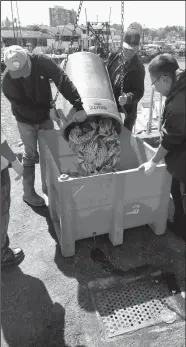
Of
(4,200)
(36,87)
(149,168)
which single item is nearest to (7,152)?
(4,200)

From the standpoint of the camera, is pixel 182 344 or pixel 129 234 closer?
pixel 182 344

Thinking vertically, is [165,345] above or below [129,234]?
below

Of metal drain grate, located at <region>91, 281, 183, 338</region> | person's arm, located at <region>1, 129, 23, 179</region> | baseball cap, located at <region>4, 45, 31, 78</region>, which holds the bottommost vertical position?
metal drain grate, located at <region>91, 281, 183, 338</region>

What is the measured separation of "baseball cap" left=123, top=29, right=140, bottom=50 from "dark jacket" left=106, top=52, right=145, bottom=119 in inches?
5.5

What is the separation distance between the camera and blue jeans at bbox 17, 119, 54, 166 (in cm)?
348

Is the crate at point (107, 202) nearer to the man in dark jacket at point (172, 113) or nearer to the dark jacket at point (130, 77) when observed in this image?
the man in dark jacket at point (172, 113)

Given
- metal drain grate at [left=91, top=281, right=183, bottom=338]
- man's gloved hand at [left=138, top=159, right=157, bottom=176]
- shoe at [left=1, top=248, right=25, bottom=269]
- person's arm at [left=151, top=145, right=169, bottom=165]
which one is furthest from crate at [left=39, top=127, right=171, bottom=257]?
metal drain grate at [left=91, top=281, right=183, bottom=338]

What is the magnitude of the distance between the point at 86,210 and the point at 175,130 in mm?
1136

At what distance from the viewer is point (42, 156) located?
3.61m

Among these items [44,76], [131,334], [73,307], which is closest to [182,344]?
[131,334]

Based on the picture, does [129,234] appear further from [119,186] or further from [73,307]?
[73,307]

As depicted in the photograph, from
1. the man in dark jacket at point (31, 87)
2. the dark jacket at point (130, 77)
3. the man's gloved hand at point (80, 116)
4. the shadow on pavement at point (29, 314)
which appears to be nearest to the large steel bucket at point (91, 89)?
the man's gloved hand at point (80, 116)

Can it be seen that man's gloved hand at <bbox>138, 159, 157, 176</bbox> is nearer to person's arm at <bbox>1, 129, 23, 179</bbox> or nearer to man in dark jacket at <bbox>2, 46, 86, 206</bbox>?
man in dark jacket at <bbox>2, 46, 86, 206</bbox>

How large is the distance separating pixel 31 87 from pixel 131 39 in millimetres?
1562
